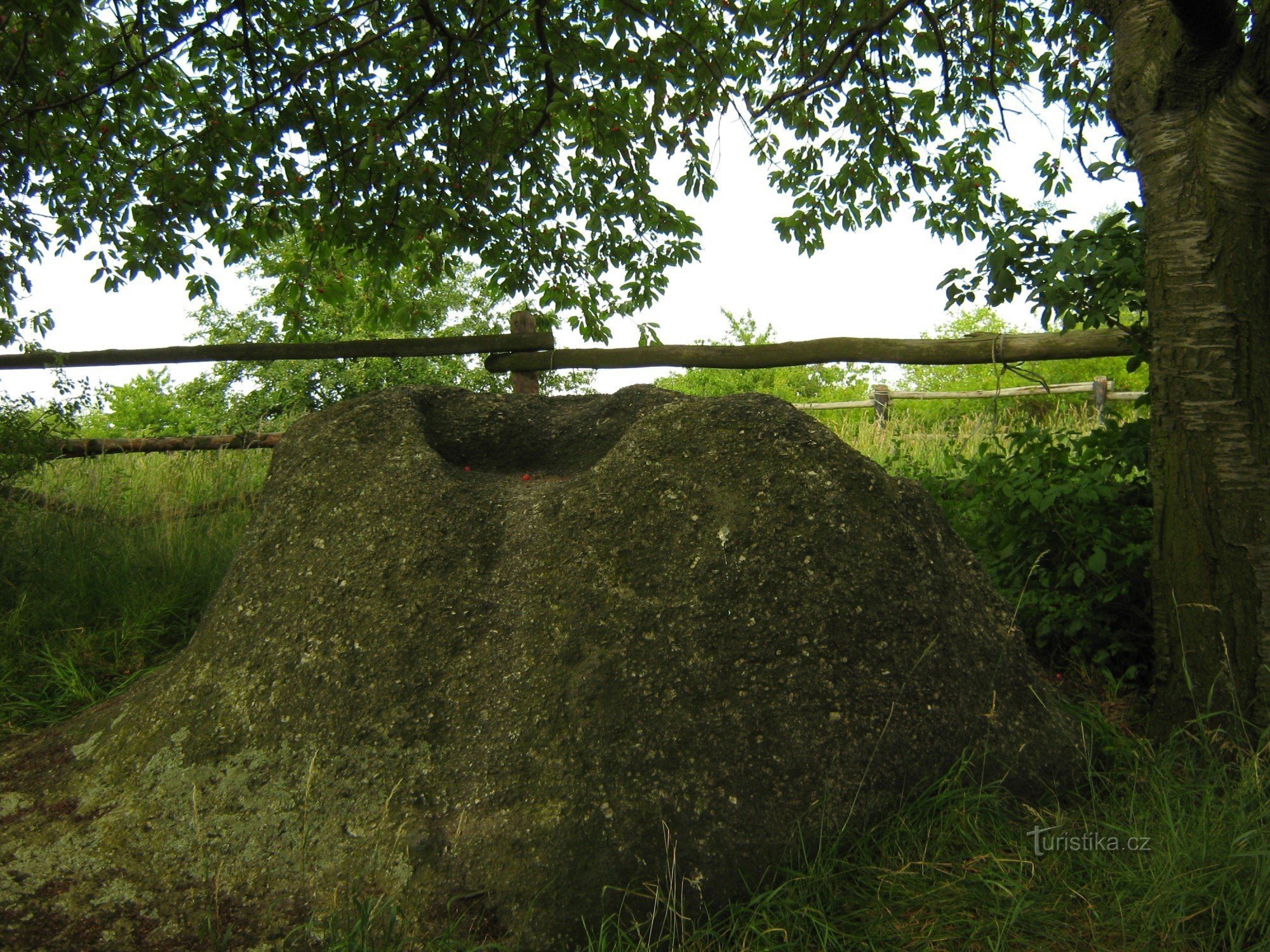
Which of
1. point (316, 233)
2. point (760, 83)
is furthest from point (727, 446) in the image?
point (760, 83)

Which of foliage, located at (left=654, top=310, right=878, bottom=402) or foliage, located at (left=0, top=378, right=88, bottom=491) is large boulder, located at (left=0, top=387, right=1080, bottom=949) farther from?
foliage, located at (left=654, top=310, right=878, bottom=402)

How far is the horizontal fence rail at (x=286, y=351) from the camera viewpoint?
21.2 ft

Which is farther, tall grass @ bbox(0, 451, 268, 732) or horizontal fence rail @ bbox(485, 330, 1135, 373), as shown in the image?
horizontal fence rail @ bbox(485, 330, 1135, 373)

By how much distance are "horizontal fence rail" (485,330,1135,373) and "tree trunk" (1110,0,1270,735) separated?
1.84 ft

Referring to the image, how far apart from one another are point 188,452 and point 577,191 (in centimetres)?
347

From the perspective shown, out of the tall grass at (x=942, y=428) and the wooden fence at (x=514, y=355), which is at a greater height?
the wooden fence at (x=514, y=355)

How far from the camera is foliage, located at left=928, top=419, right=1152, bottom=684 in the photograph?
361 centimetres

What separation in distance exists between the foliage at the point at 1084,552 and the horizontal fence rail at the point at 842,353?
522 millimetres

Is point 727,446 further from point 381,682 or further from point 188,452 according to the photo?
point 188,452

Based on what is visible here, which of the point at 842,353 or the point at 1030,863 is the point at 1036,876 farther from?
the point at 842,353

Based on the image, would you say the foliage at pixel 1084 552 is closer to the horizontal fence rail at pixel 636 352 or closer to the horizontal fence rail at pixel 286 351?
the horizontal fence rail at pixel 636 352

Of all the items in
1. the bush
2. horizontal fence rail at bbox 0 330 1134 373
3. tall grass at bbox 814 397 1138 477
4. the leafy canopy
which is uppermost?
the leafy canopy

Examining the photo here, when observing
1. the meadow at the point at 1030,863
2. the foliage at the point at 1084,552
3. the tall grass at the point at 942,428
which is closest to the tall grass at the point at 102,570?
the meadow at the point at 1030,863

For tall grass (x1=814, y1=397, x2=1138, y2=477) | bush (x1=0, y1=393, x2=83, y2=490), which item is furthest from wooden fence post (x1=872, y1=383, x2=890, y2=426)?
bush (x1=0, y1=393, x2=83, y2=490)
